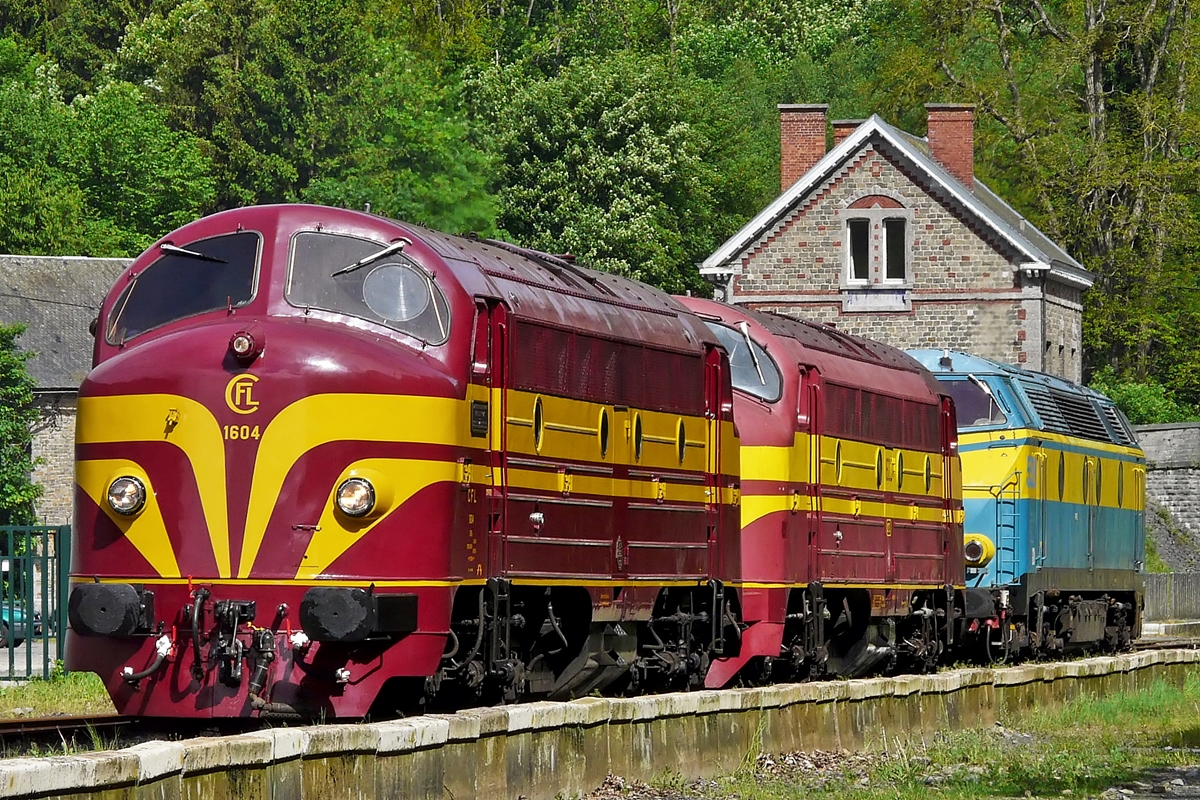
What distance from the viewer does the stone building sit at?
5553 centimetres

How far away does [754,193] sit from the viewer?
7825 cm

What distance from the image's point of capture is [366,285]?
48.1ft

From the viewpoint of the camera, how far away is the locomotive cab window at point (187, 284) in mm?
14680

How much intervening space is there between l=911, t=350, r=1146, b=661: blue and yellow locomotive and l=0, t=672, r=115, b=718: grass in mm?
10868

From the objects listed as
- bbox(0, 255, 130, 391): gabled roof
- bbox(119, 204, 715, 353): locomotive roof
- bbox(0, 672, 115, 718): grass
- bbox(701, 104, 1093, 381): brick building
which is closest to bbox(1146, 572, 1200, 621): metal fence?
bbox(701, 104, 1093, 381): brick building

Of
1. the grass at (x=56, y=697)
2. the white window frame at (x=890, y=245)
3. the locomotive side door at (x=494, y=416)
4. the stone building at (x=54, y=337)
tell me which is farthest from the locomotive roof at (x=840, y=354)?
the stone building at (x=54, y=337)

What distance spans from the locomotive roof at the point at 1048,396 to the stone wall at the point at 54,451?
100.0ft

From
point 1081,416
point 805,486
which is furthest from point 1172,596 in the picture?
point 805,486

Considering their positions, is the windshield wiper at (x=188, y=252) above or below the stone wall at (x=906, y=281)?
below

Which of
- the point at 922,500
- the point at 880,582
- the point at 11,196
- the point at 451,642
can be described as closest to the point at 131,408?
the point at 451,642

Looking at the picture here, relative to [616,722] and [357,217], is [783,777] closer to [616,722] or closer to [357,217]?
[616,722]

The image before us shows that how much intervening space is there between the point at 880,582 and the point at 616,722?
9648mm

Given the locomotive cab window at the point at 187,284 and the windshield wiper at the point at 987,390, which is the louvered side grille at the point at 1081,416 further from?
the locomotive cab window at the point at 187,284

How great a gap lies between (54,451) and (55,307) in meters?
4.16
